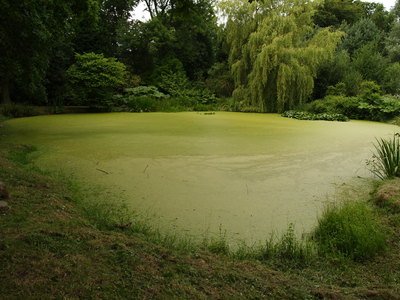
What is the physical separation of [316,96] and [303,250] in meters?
13.5

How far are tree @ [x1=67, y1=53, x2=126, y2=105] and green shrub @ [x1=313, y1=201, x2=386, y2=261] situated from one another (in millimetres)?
10667

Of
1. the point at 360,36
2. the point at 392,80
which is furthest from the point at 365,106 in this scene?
the point at 360,36

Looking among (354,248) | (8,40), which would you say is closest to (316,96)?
(8,40)

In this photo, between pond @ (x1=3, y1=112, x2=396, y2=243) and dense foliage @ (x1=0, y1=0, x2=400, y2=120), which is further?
dense foliage @ (x1=0, y1=0, x2=400, y2=120)

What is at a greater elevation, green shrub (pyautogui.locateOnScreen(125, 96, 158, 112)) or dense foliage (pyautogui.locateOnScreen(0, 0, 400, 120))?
dense foliage (pyautogui.locateOnScreen(0, 0, 400, 120))

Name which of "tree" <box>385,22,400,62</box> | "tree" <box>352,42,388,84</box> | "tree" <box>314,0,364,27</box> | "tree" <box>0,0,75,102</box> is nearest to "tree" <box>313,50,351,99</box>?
"tree" <box>352,42,388,84</box>

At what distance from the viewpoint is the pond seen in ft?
8.02

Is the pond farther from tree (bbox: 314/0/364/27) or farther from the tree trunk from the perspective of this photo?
tree (bbox: 314/0/364/27)

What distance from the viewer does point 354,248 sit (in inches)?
75.2

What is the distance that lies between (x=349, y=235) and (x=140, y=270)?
1.37m

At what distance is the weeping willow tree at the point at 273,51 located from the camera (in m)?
11.0

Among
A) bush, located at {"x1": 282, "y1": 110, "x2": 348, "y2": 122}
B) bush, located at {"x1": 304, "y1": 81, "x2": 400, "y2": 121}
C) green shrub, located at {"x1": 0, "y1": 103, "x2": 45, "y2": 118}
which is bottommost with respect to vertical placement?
green shrub, located at {"x1": 0, "y1": 103, "x2": 45, "y2": 118}

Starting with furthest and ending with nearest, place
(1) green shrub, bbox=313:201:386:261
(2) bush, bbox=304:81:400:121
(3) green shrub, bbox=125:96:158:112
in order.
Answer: (3) green shrub, bbox=125:96:158:112
(2) bush, bbox=304:81:400:121
(1) green shrub, bbox=313:201:386:261

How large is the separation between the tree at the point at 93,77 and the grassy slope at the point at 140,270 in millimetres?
10186
